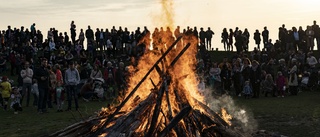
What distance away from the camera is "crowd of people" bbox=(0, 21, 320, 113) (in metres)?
20.5

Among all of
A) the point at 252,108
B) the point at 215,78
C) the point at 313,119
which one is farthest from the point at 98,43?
the point at 313,119

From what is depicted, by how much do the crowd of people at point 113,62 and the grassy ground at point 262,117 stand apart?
0.94 metres

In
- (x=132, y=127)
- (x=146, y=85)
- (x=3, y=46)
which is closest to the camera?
(x=132, y=127)

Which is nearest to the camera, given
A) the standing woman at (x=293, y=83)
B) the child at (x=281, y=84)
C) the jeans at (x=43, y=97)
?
the jeans at (x=43, y=97)

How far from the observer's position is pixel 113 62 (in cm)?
3078

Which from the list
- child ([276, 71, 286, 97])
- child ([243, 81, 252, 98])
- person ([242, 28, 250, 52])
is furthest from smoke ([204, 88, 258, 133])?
person ([242, 28, 250, 52])

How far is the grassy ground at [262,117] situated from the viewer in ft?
44.8

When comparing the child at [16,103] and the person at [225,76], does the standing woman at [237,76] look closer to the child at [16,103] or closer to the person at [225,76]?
the person at [225,76]

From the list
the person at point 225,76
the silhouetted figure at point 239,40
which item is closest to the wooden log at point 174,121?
the person at point 225,76

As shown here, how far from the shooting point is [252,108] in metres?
18.7

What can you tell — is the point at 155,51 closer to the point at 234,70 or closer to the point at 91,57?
the point at 234,70

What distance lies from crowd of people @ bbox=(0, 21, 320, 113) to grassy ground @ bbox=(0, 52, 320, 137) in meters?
0.94

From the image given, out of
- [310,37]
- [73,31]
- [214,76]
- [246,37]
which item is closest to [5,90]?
[214,76]

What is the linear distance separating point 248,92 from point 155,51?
12.5m
